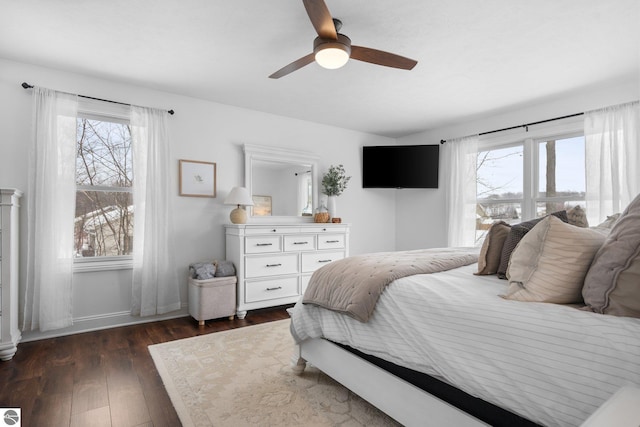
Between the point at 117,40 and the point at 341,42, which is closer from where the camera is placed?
the point at 341,42

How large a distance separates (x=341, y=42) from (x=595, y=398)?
2.11 metres

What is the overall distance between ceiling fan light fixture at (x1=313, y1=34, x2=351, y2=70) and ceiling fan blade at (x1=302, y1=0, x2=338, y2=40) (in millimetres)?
41

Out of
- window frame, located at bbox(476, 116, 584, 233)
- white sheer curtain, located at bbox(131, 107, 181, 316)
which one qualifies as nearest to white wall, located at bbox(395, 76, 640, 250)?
window frame, located at bbox(476, 116, 584, 233)

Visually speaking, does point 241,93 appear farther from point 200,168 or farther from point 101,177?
point 101,177

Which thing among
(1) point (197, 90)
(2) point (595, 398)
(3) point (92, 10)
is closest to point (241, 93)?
(1) point (197, 90)

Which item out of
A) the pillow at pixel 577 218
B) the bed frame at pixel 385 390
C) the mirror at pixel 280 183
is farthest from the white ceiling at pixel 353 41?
the bed frame at pixel 385 390

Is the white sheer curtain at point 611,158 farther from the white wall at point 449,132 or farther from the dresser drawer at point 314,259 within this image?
the dresser drawer at point 314,259

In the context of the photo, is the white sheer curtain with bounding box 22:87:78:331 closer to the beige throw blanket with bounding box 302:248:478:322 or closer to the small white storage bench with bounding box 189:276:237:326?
the small white storage bench with bounding box 189:276:237:326

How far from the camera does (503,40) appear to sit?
8.35 ft

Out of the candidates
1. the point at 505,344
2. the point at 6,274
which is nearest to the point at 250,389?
the point at 505,344

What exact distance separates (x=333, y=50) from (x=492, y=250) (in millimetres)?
1525

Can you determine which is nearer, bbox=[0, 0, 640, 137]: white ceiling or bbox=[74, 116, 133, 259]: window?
bbox=[0, 0, 640, 137]: white ceiling

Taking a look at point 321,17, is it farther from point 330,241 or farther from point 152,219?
point 330,241

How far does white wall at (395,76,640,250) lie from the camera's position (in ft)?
11.1
